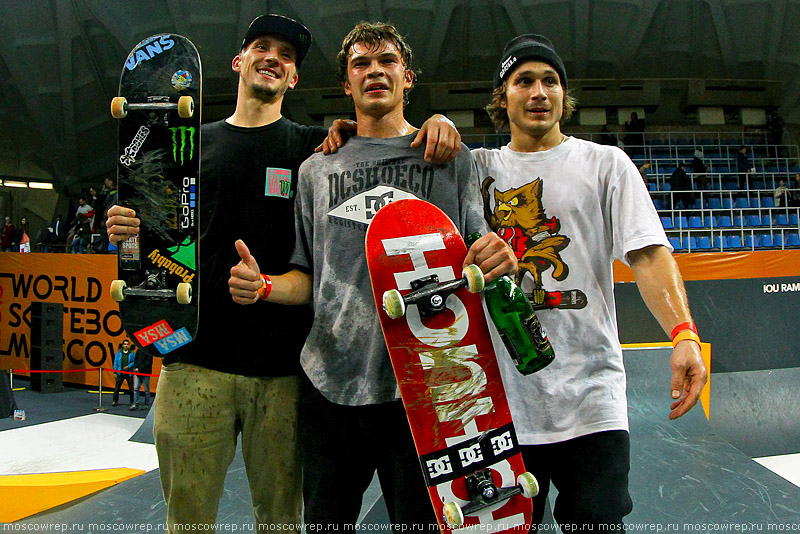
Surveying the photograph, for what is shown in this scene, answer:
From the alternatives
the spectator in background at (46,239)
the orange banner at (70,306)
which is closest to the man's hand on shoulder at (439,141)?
the orange banner at (70,306)

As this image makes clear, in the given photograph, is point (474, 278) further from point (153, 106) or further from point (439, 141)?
point (153, 106)

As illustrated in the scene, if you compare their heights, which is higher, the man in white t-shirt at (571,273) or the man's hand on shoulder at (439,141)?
the man's hand on shoulder at (439,141)

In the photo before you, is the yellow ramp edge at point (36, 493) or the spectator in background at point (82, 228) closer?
the yellow ramp edge at point (36, 493)

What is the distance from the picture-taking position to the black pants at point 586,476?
4.49 ft

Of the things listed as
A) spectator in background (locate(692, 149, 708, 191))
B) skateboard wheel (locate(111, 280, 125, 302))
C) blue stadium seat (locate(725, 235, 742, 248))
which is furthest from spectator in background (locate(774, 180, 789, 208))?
skateboard wheel (locate(111, 280, 125, 302))

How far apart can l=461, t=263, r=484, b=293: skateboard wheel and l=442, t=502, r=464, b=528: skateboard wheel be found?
546mm

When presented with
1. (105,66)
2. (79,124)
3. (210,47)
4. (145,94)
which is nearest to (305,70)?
(210,47)

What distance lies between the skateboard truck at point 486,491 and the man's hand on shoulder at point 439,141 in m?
0.88

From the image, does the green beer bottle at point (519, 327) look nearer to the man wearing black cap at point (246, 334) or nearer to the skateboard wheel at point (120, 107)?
the man wearing black cap at point (246, 334)

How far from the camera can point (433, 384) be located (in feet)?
4.51

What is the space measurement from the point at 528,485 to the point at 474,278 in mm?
562

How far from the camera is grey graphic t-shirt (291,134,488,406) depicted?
1.42 meters

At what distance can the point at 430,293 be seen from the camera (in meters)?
1.33

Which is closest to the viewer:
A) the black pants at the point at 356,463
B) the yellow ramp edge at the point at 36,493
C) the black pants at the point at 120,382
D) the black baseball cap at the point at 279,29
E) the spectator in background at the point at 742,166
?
the black pants at the point at 356,463
